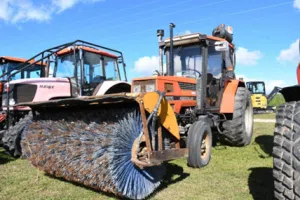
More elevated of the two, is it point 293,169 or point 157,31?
point 157,31

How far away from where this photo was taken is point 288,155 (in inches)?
92.7

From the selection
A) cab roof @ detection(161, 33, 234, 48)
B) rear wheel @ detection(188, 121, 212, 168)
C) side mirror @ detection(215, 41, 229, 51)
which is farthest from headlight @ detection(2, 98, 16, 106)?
side mirror @ detection(215, 41, 229, 51)

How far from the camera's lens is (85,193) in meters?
3.74

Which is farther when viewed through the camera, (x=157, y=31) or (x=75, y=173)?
(x=157, y=31)

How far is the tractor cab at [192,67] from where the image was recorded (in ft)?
18.7

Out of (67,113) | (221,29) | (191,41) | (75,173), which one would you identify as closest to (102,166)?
(75,173)

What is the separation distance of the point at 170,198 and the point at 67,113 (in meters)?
1.86

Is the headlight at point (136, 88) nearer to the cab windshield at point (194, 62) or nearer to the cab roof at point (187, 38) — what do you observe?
the cab windshield at point (194, 62)

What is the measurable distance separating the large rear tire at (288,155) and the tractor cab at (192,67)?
3081mm

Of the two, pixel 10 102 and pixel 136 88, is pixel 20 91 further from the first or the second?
pixel 136 88

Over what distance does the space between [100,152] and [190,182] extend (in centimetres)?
145

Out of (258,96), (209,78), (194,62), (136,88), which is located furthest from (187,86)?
(258,96)

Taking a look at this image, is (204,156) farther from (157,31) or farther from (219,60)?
(157,31)

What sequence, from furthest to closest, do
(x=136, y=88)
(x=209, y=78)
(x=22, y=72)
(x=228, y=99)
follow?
(x=22, y=72) → (x=228, y=99) → (x=209, y=78) → (x=136, y=88)
